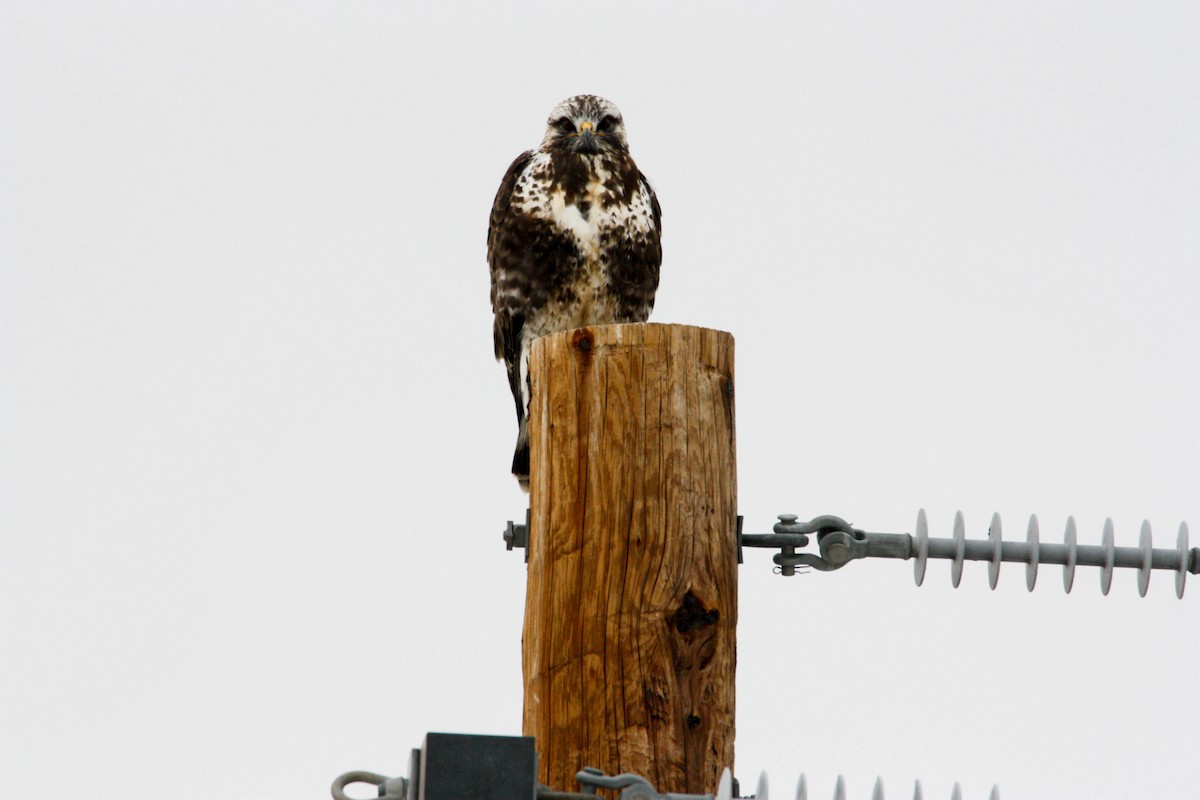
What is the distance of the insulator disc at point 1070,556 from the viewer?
2682 mm

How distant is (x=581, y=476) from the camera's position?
2.71m

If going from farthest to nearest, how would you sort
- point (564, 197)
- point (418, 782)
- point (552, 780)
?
1. point (564, 197)
2. point (552, 780)
3. point (418, 782)

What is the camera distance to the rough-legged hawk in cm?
553

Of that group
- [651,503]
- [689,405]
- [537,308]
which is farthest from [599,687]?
[537,308]

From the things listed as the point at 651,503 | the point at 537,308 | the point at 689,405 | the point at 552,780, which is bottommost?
the point at 552,780

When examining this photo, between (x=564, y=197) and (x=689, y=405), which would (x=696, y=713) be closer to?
(x=689, y=405)

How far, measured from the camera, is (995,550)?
8.86 ft

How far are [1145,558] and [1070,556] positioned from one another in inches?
5.0

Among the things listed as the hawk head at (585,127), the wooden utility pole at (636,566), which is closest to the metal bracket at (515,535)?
the wooden utility pole at (636,566)

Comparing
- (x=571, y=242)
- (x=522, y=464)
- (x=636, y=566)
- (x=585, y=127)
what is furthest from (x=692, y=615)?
(x=585, y=127)

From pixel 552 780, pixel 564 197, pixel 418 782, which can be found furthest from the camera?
pixel 564 197

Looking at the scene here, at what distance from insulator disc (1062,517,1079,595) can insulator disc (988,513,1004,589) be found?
11cm

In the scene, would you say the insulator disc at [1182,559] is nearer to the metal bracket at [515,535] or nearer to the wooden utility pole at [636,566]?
the wooden utility pole at [636,566]

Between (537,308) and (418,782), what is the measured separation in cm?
364
